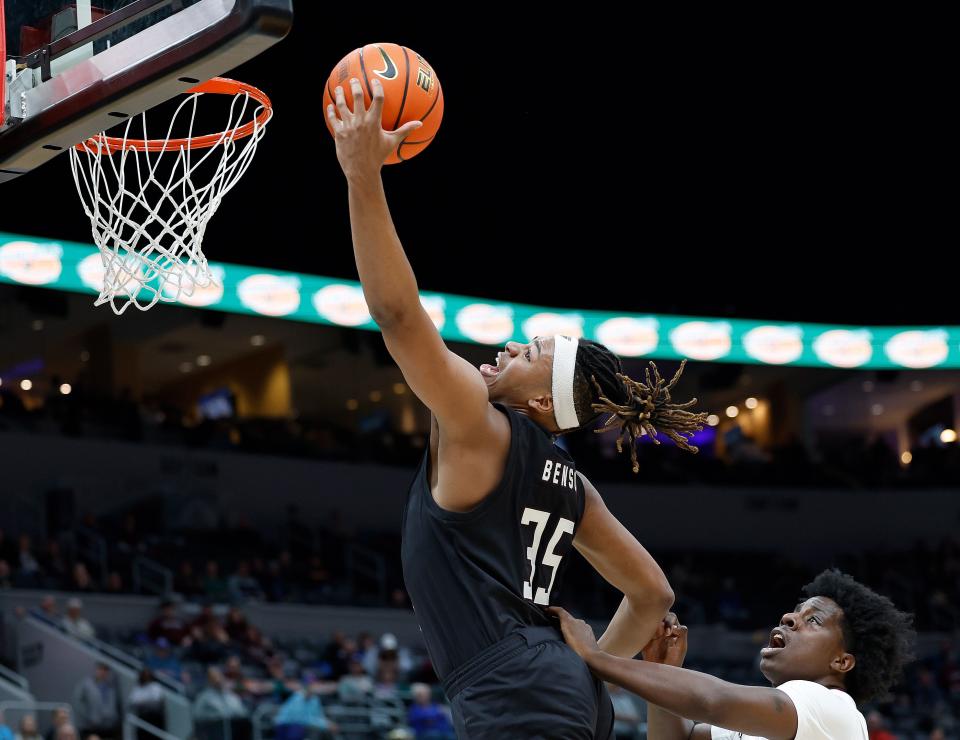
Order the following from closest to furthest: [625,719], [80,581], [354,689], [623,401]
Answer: [623,401] < [354,689] < [625,719] < [80,581]

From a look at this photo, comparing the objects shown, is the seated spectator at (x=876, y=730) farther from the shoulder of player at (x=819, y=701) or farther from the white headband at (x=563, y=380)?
the white headband at (x=563, y=380)

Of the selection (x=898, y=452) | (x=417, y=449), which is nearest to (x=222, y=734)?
(x=417, y=449)

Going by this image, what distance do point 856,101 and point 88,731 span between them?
391 inches

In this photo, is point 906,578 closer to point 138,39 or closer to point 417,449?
point 417,449

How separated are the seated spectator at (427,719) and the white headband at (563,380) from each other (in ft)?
28.8

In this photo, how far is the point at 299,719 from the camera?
1130 cm

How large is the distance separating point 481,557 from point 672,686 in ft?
1.71

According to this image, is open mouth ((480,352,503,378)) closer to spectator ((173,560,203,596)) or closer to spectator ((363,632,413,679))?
spectator ((363,632,413,679))

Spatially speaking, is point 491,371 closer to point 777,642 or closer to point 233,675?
point 777,642

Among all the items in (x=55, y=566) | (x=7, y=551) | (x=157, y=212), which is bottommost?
(x=55, y=566)

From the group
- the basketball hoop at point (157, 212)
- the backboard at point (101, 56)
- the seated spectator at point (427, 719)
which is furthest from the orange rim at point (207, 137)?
the seated spectator at point (427, 719)

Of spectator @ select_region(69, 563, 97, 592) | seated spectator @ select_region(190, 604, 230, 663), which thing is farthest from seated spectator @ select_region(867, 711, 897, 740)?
spectator @ select_region(69, 563, 97, 592)

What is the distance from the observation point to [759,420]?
26.1 meters

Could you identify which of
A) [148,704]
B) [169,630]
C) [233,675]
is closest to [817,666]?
[148,704]
